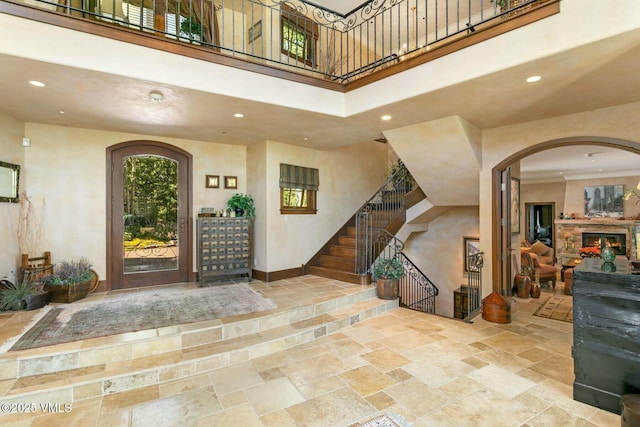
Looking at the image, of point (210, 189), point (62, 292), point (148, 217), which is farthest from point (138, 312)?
point (210, 189)

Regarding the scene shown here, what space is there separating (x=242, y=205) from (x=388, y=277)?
9.88 ft

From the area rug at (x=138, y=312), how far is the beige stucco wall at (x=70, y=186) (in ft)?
3.56

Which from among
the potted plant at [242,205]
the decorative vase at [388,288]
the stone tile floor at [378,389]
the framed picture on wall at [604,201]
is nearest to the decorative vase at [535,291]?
the stone tile floor at [378,389]

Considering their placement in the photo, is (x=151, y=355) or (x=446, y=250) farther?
(x=446, y=250)

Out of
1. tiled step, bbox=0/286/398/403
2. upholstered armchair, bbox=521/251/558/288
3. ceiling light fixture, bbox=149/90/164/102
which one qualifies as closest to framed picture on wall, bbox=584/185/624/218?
upholstered armchair, bbox=521/251/558/288

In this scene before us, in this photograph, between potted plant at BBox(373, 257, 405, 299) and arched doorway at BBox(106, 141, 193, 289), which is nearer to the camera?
potted plant at BBox(373, 257, 405, 299)

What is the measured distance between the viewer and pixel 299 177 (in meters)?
6.34

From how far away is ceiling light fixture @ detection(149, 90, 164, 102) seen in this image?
3.49 meters

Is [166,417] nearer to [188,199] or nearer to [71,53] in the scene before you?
[71,53]

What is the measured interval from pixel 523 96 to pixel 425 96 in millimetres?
1110

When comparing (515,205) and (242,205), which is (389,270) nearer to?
(515,205)

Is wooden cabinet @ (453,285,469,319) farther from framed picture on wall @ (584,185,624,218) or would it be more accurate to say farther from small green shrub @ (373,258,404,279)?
framed picture on wall @ (584,185,624,218)

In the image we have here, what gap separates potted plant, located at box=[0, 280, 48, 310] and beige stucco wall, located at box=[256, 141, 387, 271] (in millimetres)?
3227

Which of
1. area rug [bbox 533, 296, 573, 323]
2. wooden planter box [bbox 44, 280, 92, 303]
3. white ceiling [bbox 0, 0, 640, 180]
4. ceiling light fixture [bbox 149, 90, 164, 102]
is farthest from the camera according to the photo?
area rug [bbox 533, 296, 573, 323]
